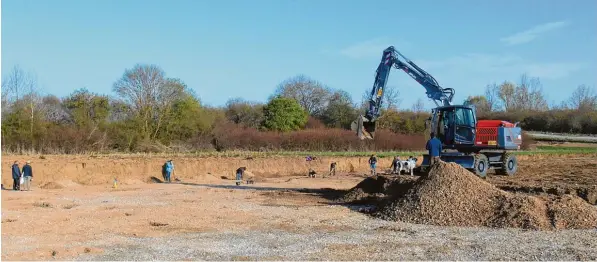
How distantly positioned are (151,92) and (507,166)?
31784 mm

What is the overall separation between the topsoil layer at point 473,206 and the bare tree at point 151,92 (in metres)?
34.8

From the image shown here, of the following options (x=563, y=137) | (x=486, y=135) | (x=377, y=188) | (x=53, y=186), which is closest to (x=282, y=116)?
(x=563, y=137)

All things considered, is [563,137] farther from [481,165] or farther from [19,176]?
[19,176]

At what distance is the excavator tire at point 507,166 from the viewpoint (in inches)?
1041

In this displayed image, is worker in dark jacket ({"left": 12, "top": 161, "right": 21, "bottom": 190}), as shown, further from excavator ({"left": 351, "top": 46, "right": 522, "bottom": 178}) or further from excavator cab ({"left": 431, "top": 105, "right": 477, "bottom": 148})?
excavator cab ({"left": 431, "top": 105, "right": 477, "bottom": 148})

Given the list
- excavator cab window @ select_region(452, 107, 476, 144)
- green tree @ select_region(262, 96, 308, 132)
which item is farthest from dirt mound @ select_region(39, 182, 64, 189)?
green tree @ select_region(262, 96, 308, 132)

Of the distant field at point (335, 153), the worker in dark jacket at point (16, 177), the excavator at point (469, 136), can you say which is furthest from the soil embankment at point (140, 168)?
the excavator at point (469, 136)

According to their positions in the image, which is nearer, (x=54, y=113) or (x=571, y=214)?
(x=571, y=214)

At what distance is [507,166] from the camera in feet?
87.2

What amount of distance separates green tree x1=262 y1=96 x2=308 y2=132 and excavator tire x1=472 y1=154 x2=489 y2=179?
3349 cm

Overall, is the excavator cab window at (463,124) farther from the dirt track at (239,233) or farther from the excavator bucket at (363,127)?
the dirt track at (239,233)

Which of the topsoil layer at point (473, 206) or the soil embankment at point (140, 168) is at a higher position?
the soil embankment at point (140, 168)

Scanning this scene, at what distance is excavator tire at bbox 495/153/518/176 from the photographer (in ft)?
86.7

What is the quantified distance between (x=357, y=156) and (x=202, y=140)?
46.7 ft
